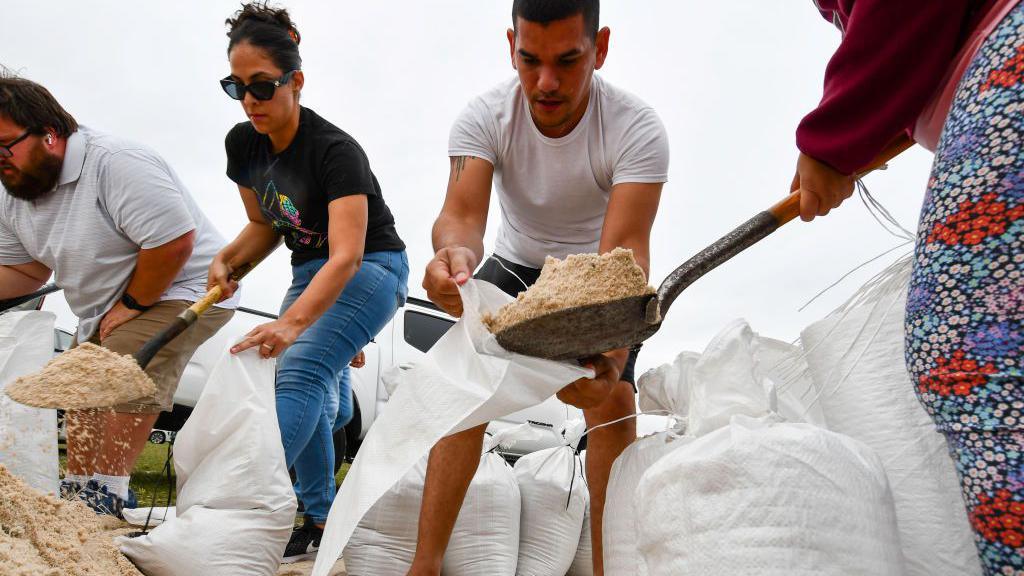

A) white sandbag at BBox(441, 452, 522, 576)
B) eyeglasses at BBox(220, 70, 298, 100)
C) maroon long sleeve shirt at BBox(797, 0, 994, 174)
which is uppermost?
eyeglasses at BBox(220, 70, 298, 100)

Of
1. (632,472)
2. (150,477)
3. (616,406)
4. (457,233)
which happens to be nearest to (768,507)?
(632,472)

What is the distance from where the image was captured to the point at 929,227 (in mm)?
917

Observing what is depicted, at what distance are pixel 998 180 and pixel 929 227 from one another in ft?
0.36

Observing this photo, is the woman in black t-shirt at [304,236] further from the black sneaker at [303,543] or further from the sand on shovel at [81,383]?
the sand on shovel at [81,383]

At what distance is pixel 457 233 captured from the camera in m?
1.86

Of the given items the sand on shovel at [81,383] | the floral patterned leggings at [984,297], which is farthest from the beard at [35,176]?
the floral patterned leggings at [984,297]

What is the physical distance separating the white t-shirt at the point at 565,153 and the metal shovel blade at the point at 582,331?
0.55 m

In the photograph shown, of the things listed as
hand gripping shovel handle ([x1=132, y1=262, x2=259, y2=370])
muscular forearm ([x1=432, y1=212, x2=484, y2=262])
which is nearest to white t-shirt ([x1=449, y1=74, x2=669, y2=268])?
muscular forearm ([x1=432, y1=212, x2=484, y2=262])

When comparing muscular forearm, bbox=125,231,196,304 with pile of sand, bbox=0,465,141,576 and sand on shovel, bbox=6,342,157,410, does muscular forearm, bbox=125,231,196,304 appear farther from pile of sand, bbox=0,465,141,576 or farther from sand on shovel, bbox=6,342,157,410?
pile of sand, bbox=0,465,141,576

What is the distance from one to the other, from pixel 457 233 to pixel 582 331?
2.05ft

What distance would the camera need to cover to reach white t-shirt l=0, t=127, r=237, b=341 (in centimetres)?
238

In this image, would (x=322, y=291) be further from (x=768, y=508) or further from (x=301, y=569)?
(x=768, y=508)

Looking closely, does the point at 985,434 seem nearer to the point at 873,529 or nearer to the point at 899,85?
the point at 873,529

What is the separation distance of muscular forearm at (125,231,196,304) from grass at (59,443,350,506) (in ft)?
2.63
